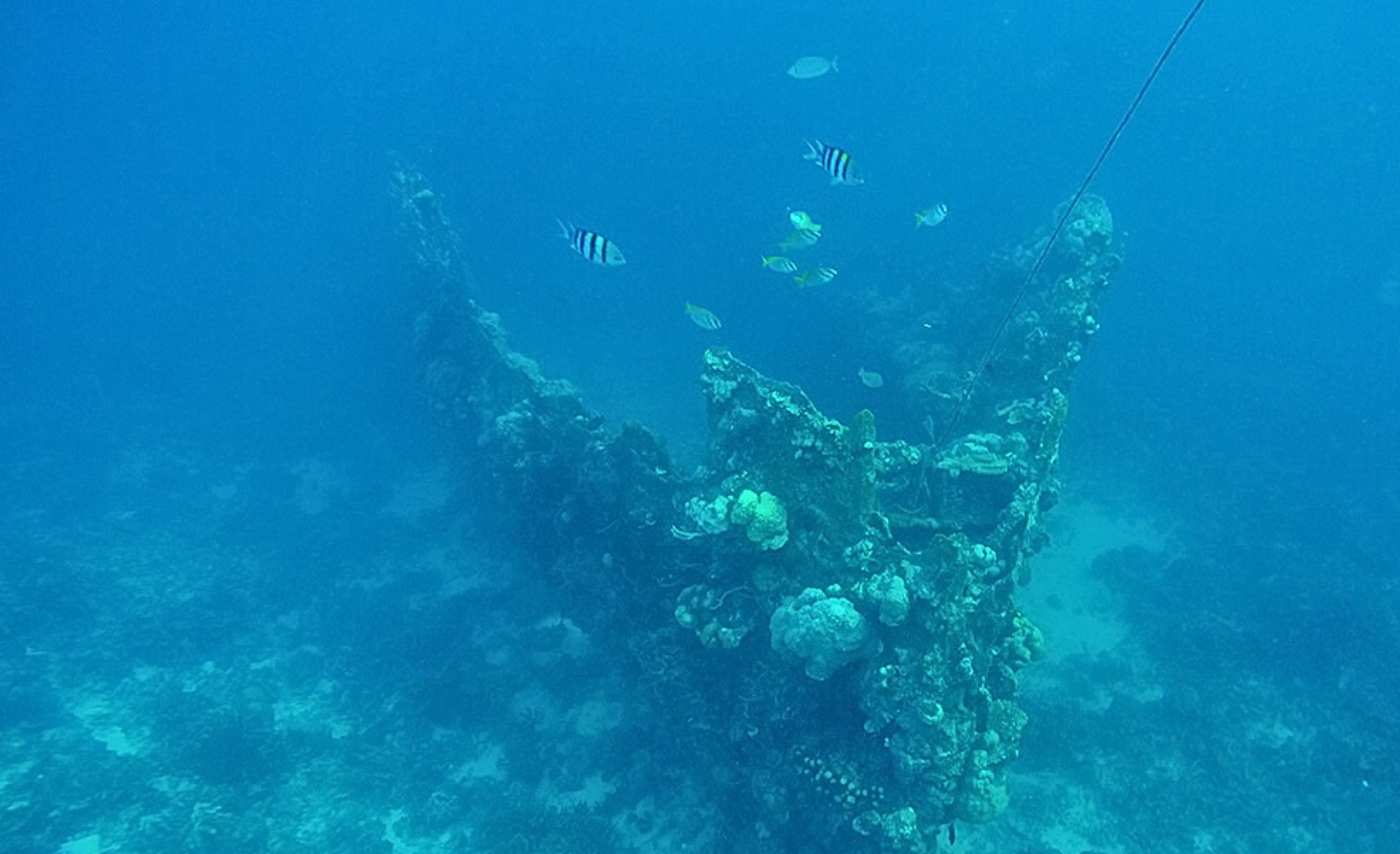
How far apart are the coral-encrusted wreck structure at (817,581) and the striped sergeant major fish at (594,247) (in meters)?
2.80

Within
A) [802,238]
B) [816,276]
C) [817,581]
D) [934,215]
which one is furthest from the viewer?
[934,215]

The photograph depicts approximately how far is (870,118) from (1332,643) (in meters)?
33.2

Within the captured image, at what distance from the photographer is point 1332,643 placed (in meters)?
12.1

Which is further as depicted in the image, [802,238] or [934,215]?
[934,215]

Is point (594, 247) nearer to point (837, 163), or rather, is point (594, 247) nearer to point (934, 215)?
point (837, 163)

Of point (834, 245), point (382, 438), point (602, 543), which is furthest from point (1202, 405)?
point (382, 438)

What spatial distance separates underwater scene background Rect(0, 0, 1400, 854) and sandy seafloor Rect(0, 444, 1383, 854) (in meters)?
0.08

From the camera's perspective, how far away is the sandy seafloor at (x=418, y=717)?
9672 mm

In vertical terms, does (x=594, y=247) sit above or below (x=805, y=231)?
below

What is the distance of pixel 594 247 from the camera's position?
6.59 m

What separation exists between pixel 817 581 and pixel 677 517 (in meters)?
1.99

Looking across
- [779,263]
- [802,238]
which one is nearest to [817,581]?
[779,263]

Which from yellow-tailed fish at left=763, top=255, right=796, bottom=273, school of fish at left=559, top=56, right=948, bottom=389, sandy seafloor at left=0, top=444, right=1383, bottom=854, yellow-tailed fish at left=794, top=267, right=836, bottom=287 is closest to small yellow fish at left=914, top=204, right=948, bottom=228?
school of fish at left=559, top=56, right=948, bottom=389

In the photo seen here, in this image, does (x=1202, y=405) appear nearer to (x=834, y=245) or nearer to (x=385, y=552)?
(x=834, y=245)
